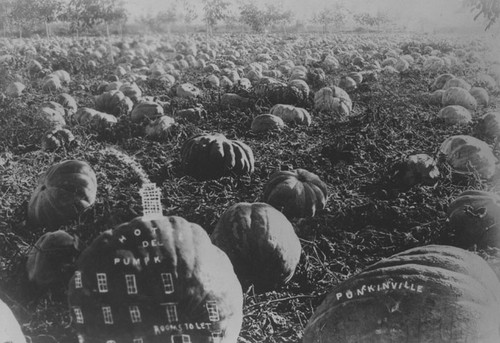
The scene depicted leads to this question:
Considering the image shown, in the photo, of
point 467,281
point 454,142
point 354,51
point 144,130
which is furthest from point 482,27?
point 354,51

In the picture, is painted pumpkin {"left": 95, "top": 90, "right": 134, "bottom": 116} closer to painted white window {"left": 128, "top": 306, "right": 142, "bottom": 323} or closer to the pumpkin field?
the pumpkin field

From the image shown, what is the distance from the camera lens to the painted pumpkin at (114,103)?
4824mm

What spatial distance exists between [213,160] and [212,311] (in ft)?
4.57

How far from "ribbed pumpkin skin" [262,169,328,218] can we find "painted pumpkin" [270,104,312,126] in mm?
1384

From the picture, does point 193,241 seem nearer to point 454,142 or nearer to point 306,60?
point 454,142

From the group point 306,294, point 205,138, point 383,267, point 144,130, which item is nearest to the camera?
point 383,267

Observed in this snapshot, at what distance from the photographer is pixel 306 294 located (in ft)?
9.00

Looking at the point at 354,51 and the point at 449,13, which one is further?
the point at 354,51

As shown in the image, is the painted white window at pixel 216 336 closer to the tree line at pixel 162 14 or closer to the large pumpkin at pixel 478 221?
the large pumpkin at pixel 478 221

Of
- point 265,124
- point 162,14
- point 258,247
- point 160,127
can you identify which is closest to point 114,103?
point 160,127

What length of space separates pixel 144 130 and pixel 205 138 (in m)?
0.62

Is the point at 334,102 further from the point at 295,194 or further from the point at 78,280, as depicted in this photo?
the point at 78,280

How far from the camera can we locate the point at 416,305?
200cm

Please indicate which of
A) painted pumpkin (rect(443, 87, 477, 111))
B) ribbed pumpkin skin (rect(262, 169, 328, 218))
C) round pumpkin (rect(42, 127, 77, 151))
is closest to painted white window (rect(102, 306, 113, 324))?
ribbed pumpkin skin (rect(262, 169, 328, 218))
